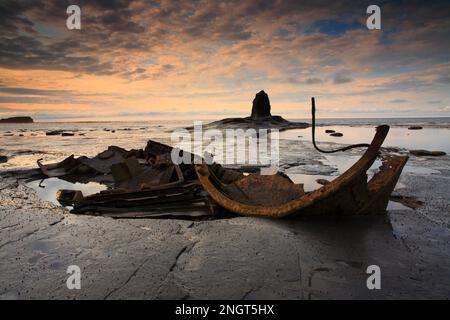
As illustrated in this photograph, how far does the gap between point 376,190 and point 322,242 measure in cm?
143

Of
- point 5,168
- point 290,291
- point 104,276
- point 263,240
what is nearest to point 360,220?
point 263,240

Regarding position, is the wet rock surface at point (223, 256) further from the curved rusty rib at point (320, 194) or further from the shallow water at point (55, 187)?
the shallow water at point (55, 187)

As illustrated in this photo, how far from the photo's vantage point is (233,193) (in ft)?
17.0

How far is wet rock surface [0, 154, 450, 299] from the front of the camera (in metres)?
2.48

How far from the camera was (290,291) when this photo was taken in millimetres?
2439

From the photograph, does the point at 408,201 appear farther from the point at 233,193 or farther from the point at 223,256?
the point at 223,256

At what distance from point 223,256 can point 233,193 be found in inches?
83.9

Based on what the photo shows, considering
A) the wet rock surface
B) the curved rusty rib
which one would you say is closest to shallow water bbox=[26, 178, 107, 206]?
the wet rock surface

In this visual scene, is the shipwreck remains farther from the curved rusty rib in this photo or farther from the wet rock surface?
the wet rock surface

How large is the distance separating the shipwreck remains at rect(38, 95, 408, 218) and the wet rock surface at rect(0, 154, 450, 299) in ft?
0.87

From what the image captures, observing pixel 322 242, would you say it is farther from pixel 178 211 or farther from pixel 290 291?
pixel 178 211

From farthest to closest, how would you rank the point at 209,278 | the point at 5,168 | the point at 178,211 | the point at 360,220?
the point at 5,168 → the point at 178,211 → the point at 360,220 → the point at 209,278
